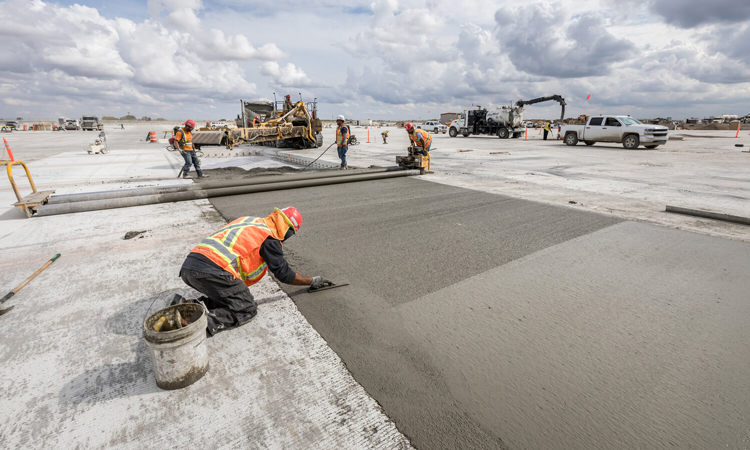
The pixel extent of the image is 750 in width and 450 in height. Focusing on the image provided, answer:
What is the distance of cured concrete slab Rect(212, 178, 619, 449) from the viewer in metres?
2.20

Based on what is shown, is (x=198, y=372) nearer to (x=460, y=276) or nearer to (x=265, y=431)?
(x=265, y=431)

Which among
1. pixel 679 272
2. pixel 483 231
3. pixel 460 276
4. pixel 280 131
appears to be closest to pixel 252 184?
pixel 483 231

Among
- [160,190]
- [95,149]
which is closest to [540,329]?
[160,190]

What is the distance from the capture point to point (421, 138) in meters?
10.2

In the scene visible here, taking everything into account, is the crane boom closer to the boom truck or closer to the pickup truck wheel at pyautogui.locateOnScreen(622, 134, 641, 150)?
the boom truck

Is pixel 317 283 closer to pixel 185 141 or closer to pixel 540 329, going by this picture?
pixel 540 329

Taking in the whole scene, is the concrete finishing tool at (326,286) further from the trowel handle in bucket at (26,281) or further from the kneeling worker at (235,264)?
the trowel handle in bucket at (26,281)

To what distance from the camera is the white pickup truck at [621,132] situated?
16.7 m

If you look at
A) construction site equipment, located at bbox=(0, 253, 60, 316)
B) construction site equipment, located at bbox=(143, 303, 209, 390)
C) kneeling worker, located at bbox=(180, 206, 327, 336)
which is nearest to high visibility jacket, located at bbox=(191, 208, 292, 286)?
kneeling worker, located at bbox=(180, 206, 327, 336)

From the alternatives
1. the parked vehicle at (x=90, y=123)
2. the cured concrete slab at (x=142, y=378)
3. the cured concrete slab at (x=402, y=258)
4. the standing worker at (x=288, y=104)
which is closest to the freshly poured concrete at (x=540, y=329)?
the cured concrete slab at (x=402, y=258)

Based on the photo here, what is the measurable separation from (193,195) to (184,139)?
328 centimetres

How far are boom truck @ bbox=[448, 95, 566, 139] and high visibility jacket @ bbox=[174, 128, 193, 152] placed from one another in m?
23.5

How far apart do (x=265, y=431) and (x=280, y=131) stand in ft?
53.4

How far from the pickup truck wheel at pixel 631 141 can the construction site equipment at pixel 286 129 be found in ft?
48.8
